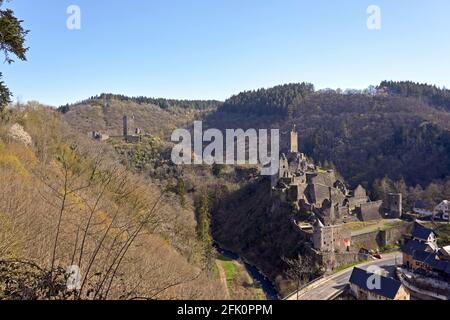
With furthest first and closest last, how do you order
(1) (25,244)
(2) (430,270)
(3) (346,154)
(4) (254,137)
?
(4) (254,137) → (3) (346,154) → (2) (430,270) → (1) (25,244)

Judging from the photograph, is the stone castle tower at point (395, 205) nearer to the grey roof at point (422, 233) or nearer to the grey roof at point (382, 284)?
the grey roof at point (422, 233)

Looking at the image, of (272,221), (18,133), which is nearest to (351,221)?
(272,221)

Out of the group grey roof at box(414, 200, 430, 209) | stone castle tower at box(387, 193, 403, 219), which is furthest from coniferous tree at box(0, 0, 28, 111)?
grey roof at box(414, 200, 430, 209)

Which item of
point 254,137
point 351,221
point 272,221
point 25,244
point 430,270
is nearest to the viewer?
point 25,244

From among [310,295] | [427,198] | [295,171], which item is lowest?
[310,295]

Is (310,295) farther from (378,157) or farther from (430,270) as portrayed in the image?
(378,157)

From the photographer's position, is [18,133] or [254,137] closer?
[18,133]

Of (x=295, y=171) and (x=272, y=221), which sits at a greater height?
(x=295, y=171)
